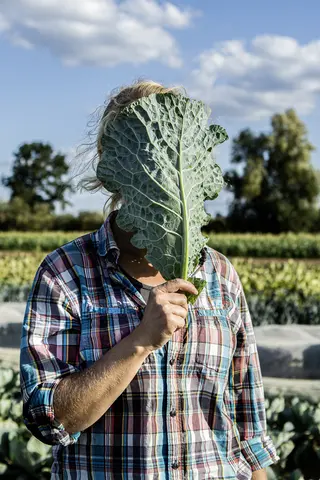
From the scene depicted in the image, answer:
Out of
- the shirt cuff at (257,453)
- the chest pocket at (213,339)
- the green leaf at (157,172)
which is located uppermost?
the green leaf at (157,172)

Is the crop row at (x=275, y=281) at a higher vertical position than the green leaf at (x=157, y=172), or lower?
lower

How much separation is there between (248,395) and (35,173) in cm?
6816

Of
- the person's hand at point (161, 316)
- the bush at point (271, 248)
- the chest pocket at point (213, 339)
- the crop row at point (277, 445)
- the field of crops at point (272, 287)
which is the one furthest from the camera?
the bush at point (271, 248)

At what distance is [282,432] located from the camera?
3.68m

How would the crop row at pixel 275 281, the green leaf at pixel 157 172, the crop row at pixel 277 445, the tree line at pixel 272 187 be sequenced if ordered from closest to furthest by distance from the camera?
the green leaf at pixel 157 172
the crop row at pixel 277 445
the crop row at pixel 275 281
the tree line at pixel 272 187

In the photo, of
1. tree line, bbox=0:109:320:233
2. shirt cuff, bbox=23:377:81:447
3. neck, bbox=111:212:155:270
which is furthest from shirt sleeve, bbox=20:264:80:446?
tree line, bbox=0:109:320:233

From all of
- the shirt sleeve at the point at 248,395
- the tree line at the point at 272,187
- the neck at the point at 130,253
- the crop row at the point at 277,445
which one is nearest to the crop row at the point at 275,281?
the crop row at the point at 277,445

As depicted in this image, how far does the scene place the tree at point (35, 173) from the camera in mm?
66938

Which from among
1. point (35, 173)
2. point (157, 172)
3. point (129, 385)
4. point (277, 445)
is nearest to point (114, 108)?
point (157, 172)

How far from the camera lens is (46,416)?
1.65m

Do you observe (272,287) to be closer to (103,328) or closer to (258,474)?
(258,474)

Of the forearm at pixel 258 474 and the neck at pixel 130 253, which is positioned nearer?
the neck at pixel 130 253

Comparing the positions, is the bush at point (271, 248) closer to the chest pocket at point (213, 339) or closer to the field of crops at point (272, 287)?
the field of crops at point (272, 287)

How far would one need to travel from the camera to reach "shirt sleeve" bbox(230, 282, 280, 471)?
81.1 inches
